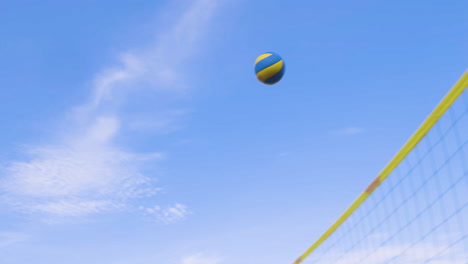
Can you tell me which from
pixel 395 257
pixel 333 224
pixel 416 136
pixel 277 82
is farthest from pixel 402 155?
pixel 277 82

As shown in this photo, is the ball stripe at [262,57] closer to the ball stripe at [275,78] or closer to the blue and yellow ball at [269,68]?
the blue and yellow ball at [269,68]

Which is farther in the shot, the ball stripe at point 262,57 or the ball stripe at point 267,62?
the ball stripe at point 262,57

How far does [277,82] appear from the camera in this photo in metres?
8.34

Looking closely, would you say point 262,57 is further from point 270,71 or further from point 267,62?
point 270,71

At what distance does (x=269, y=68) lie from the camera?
805 cm

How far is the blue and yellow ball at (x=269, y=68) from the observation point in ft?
26.5

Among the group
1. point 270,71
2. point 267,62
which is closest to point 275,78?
point 270,71

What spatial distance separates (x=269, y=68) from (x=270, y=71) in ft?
0.16

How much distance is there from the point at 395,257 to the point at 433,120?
5.12 feet

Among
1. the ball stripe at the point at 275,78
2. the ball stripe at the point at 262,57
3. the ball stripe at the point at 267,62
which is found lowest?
the ball stripe at the point at 275,78

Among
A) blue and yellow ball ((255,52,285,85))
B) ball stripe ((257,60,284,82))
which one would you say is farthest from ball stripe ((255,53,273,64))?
ball stripe ((257,60,284,82))

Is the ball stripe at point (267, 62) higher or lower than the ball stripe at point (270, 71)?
higher

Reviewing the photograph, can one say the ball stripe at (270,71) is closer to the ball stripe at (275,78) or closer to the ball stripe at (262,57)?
the ball stripe at (275,78)

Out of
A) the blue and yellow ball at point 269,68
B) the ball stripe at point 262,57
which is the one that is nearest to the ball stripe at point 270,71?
the blue and yellow ball at point 269,68
